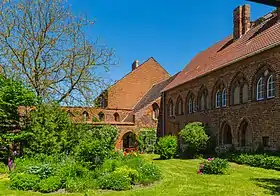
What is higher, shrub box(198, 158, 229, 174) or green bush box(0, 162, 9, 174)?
shrub box(198, 158, 229, 174)

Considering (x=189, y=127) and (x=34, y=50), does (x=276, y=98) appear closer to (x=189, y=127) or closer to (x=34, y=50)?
(x=189, y=127)

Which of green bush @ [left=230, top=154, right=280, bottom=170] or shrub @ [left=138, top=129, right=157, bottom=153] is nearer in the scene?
green bush @ [left=230, top=154, right=280, bottom=170]

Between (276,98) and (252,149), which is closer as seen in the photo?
(276,98)

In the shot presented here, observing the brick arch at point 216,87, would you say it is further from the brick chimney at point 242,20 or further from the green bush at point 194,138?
the brick chimney at point 242,20

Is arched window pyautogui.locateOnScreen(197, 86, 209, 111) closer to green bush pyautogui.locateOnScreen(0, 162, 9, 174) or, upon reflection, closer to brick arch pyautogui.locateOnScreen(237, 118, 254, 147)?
brick arch pyautogui.locateOnScreen(237, 118, 254, 147)

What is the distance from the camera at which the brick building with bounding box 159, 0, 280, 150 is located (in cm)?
1838

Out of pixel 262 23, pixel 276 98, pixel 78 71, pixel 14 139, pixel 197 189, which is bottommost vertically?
pixel 197 189

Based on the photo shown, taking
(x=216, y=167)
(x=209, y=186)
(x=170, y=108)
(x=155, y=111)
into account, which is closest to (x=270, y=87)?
(x=216, y=167)

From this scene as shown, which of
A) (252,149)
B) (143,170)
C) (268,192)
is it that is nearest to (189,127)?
(252,149)

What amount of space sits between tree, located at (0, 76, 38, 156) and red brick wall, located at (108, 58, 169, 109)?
2519 cm

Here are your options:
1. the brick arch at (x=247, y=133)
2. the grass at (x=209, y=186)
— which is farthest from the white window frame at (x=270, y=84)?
the grass at (x=209, y=186)

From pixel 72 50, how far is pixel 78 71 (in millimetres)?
1654

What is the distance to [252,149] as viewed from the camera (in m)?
19.8

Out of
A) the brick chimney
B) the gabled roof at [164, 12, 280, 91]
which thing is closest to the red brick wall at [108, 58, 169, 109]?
the gabled roof at [164, 12, 280, 91]
